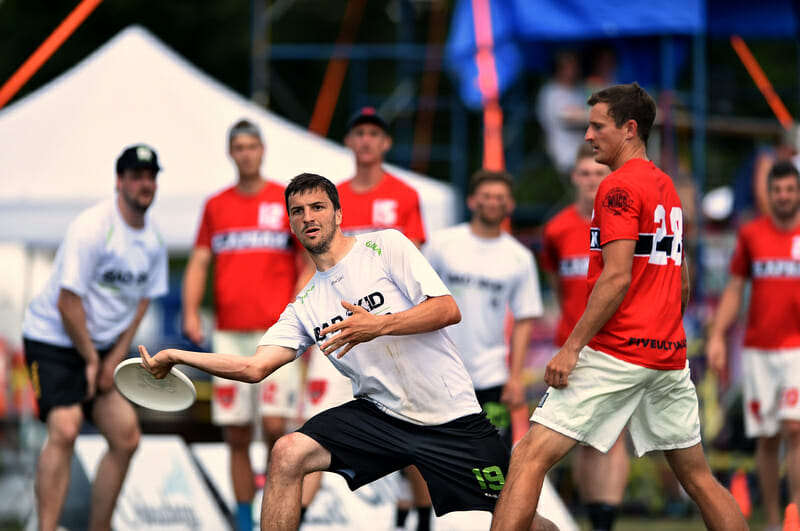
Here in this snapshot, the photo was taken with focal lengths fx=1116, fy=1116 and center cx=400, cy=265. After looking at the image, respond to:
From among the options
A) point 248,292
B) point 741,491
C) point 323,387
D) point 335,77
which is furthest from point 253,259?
point 335,77

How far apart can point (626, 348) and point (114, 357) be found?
3351 mm

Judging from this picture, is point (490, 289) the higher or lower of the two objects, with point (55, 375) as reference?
higher

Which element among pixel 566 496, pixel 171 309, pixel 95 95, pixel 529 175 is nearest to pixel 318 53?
pixel 95 95

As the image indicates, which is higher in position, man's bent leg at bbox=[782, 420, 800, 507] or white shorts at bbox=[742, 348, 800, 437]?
white shorts at bbox=[742, 348, 800, 437]

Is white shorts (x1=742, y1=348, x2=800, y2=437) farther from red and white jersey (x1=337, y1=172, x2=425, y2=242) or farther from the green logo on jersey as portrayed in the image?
the green logo on jersey

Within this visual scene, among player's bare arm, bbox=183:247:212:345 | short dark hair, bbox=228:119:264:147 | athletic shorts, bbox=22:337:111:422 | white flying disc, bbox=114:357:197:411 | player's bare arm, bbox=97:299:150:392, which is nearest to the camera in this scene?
white flying disc, bbox=114:357:197:411

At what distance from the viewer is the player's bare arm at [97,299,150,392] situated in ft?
22.0

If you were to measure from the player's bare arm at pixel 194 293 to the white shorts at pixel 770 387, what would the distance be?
3.79 m

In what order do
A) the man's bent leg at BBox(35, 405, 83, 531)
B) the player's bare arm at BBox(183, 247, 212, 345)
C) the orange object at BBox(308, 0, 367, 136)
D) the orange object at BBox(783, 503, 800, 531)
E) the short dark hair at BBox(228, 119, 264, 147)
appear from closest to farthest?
the orange object at BBox(783, 503, 800, 531)
the man's bent leg at BBox(35, 405, 83, 531)
the short dark hair at BBox(228, 119, 264, 147)
the player's bare arm at BBox(183, 247, 212, 345)
the orange object at BBox(308, 0, 367, 136)

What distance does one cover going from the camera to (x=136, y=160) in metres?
6.61

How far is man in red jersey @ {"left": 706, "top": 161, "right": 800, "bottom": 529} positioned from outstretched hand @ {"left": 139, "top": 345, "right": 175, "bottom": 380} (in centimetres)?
420

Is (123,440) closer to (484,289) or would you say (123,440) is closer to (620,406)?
(484,289)

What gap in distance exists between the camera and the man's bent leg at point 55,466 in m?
6.41

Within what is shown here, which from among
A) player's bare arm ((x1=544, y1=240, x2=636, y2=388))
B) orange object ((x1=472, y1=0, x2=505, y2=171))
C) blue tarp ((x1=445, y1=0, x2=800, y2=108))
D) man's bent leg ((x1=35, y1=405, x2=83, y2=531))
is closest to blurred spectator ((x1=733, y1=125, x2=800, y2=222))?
blue tarp ((x1=445, y1=0, x2=800, y2=108))
